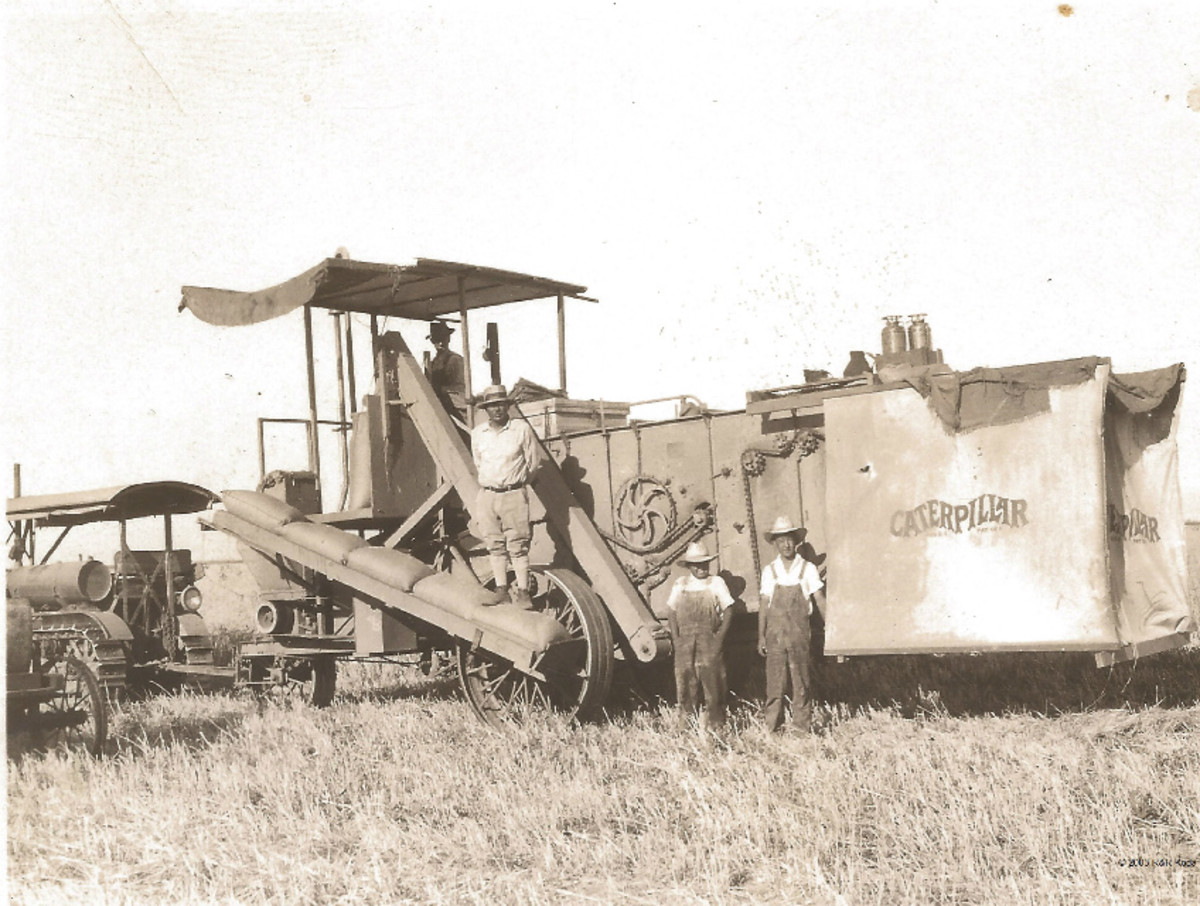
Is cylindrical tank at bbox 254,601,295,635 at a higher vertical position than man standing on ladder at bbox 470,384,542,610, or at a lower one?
lower

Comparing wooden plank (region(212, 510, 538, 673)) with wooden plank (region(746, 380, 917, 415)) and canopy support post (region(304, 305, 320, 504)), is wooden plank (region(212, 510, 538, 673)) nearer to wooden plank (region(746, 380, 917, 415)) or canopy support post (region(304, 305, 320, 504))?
canopy support post (region(304, 305, 320, 504))

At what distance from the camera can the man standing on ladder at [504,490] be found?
33.3 ft

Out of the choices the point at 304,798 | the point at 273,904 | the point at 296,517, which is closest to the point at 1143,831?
the point at 273,904

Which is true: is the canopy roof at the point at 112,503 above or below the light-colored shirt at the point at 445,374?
below

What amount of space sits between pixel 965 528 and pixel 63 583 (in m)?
10.7

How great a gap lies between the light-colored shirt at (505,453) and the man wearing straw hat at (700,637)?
1.63 metres

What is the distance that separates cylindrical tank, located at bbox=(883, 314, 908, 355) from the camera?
9.92 meters

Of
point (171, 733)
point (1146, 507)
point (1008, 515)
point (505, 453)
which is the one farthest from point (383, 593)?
point (1146, 507)

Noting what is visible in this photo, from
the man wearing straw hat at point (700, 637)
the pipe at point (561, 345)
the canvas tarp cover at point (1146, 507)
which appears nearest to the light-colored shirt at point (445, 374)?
the pipe at point (561, 345)

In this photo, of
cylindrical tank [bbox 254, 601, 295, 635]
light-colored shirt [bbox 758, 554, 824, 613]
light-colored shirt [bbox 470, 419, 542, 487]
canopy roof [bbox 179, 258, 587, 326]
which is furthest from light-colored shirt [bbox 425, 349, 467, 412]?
light-colored shirt [bbox 758, 554, 824, 613]

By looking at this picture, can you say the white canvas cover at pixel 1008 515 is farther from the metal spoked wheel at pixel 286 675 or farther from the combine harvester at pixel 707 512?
the metal spoked wheel at pixel 286 675

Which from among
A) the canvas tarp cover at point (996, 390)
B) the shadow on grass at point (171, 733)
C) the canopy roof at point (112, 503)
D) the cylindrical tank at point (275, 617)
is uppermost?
the canvas tarp cover at point (996, 390)

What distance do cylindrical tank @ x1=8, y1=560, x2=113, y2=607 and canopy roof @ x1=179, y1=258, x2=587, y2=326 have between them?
459 centimetres

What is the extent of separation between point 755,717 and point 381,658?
15.5ft
